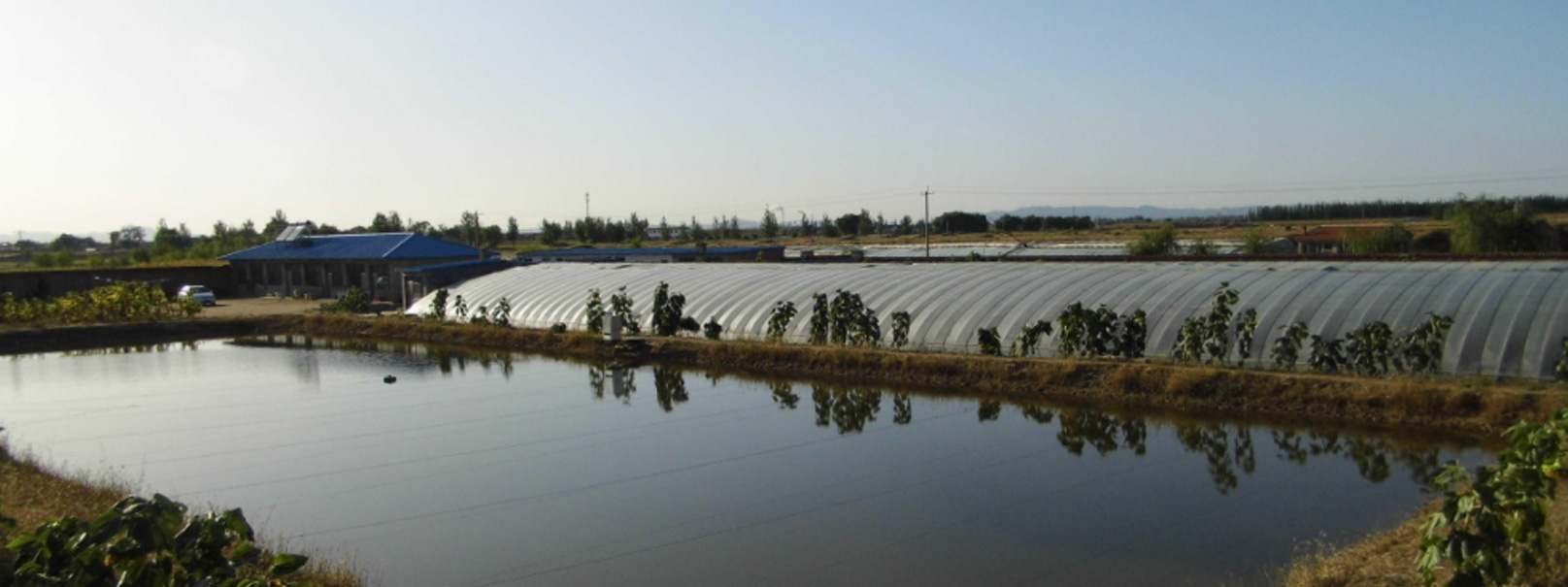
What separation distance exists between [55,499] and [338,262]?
33.4 m

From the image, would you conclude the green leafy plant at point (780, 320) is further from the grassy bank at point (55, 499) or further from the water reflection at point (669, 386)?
the grassy bank at point (55, 499)

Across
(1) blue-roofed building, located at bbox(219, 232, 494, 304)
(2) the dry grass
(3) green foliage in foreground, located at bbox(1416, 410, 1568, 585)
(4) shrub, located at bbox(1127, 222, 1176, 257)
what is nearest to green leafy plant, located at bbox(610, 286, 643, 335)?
(1) blue-roofed building, located at bbox(219, 232, 494, 304)

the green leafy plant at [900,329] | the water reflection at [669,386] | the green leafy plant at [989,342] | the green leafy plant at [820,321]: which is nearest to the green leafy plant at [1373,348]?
the green leafy plant at [989,342]

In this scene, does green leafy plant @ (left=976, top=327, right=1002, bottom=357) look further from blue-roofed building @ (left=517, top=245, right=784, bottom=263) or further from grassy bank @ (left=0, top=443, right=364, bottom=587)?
blue-roofed building @ (left=517, top=245, right=784, bottom=263)

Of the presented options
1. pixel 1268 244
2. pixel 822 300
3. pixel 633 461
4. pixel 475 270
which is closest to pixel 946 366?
pixel 822 300

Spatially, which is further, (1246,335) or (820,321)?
(820,321)

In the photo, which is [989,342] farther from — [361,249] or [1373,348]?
[361,249]

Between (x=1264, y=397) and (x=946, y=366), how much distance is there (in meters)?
4.81

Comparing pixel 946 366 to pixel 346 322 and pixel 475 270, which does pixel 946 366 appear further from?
pixel 475 270

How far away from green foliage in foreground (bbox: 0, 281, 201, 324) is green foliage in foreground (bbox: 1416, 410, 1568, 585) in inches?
1256

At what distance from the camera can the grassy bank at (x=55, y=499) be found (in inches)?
305

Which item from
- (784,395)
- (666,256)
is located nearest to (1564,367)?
(784,395)

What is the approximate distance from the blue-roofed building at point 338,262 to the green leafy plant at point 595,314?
14.8 metres

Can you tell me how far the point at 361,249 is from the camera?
135ft
